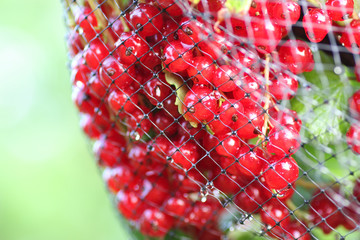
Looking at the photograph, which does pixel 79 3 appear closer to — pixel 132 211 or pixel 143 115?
pixel 143 115

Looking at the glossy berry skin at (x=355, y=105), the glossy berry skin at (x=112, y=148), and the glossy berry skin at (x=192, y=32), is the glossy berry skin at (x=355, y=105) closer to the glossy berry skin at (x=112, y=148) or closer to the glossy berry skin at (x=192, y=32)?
the glossy berry skin at (x=192, y=32)

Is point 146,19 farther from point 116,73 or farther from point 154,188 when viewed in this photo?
point 154,188

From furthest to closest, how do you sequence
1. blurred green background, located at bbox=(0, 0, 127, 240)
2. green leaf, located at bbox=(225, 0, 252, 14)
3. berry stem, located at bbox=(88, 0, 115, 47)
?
blurred green background, located at bbox=(0, 0, 127, 240) < berry stem, located at bbox=(88, 0, 115, 47) < green leaf, located at bbox=(225, 0, 252, 14)

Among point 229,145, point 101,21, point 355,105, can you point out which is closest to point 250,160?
point 229,145

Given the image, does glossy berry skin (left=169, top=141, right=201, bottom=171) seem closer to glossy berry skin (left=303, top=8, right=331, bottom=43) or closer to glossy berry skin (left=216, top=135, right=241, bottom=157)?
glossy berry skin (left=216, top=135, right=241, bottom=157)

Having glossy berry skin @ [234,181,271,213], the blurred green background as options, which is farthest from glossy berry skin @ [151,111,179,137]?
the blurred green background

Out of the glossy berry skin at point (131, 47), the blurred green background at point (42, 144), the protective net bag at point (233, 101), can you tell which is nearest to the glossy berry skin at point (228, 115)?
the protective net bag at point (233, 101)

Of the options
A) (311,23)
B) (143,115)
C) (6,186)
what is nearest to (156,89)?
(143,115)
